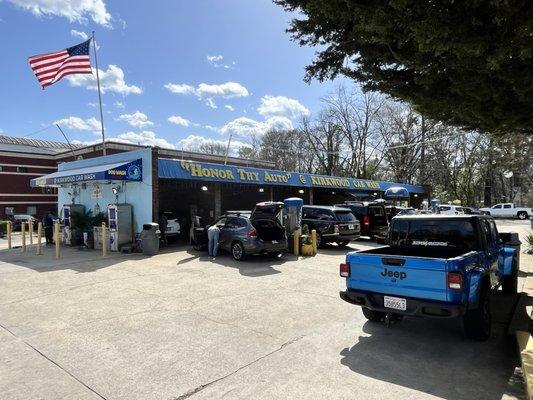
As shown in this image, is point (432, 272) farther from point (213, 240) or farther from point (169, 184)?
point (169, 184)

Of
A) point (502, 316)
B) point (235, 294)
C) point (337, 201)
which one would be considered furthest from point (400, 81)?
point (337, 201)

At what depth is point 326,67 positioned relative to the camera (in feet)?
23.5

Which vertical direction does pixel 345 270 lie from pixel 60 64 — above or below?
below

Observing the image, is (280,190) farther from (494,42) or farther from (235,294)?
(494,42)

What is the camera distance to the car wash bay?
56.5ft

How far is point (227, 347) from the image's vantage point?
532 cm

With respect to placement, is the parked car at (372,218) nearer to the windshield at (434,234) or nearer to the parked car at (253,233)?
the parked car at (253,233)

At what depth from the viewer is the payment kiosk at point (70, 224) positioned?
18.0 meters

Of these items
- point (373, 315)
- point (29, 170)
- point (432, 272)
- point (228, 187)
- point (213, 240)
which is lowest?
point (373, 315)

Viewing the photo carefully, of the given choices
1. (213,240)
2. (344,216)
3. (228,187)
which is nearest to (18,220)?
(228,187)

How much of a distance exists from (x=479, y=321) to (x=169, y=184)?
63.9 ft

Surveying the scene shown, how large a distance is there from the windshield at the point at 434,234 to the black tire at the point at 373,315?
1.29 meters

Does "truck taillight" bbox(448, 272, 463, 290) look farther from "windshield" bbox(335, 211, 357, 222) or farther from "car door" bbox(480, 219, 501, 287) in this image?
"windshield" bbox(335, 211, 357, 222)

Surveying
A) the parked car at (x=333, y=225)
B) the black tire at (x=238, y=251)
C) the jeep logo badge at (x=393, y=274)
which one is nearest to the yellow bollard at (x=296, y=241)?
the parked car at (x=333, y=225)
